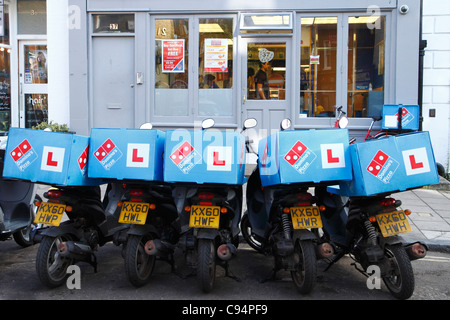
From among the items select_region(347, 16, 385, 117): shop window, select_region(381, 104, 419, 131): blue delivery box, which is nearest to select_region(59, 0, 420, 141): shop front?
select_region(347, 16, 385, 117): shop window

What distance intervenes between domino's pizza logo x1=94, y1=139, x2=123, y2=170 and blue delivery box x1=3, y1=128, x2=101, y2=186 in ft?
0.56

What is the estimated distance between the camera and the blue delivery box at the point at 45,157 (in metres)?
4.24

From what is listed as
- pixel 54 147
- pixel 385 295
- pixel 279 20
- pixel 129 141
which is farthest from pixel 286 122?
pixel 279 20

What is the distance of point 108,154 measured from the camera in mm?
4359

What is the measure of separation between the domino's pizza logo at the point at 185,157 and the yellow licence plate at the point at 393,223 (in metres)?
1.73

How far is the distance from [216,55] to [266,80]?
1282mm

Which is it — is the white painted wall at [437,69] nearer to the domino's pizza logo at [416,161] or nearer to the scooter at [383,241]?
the scooter at [383,241]

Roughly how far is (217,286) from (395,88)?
24.3 ft

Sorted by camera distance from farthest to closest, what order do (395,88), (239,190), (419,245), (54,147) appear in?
(395,88)
(239,190)
(54,147)
(419,245)

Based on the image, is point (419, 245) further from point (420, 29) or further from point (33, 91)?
point (33, 91)

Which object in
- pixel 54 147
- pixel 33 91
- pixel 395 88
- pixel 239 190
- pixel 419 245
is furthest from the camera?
pixel 33 91

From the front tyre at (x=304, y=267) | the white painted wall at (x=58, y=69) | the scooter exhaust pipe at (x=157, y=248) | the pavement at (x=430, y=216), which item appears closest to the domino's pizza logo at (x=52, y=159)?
the scooter exhaust pipe at (x=157, y=248)

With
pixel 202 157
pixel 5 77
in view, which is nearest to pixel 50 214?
pixel 202 157

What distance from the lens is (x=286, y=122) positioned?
450cm
